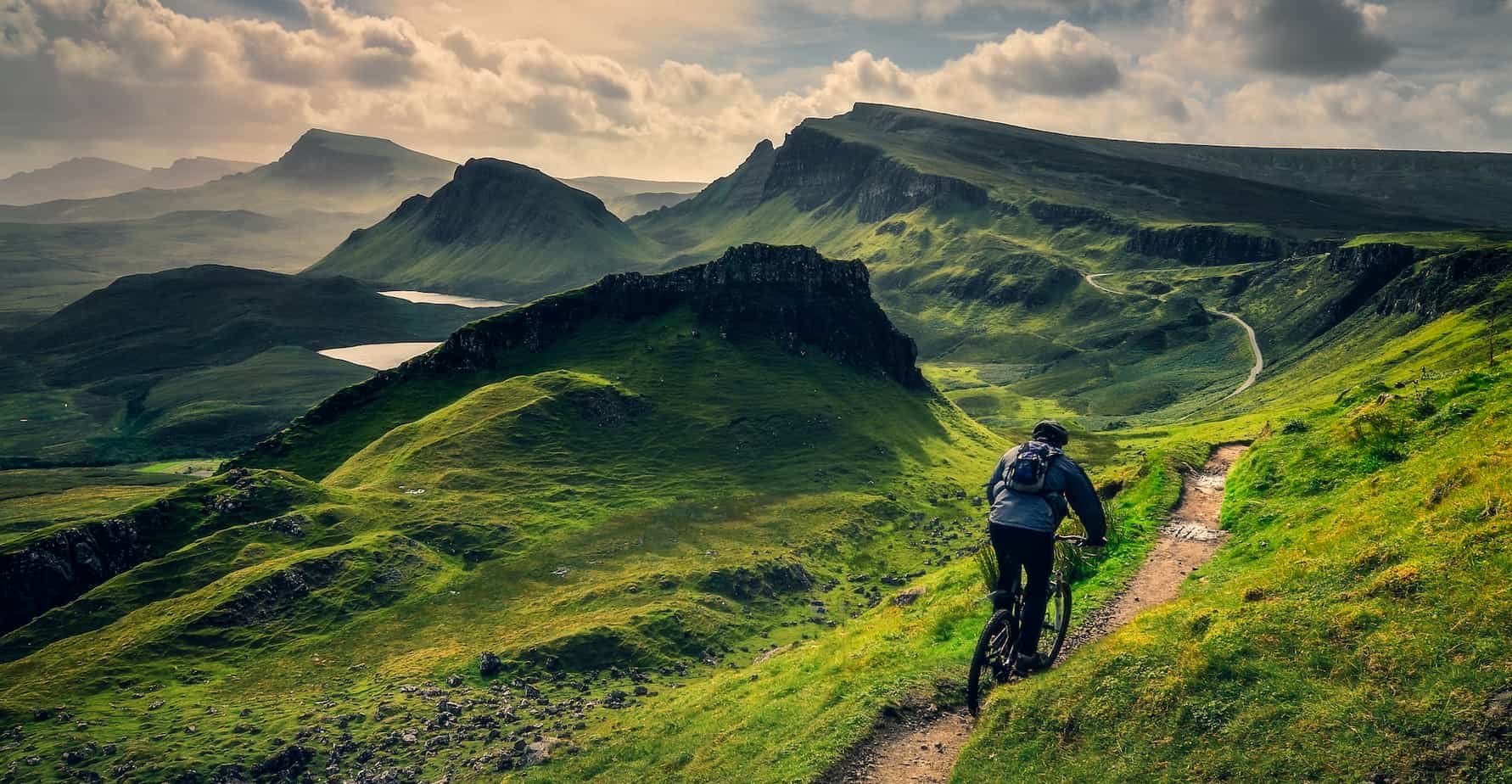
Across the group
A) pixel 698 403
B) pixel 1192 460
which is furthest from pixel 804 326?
pixel 1192 460

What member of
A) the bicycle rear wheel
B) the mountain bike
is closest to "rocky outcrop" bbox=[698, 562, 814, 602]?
the bicycle rear wheel

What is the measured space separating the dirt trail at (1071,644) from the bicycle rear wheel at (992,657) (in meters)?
0.88

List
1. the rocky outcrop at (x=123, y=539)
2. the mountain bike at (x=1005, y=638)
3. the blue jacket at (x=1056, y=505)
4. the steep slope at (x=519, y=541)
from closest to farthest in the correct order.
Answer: the blue jacket at (x=1056, y=505) < the mountain bike at (x=1005, y=638) < the steep slope at (x=519, y=541) < the rocky outcrop at (x=123, y=539)

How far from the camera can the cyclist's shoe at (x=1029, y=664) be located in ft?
65.0

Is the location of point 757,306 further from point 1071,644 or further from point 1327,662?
point 1327,662

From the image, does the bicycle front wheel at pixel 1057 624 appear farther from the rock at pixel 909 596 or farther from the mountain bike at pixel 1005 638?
the rock at pixel 909 596

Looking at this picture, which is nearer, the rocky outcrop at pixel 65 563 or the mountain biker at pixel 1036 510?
the mountain biker at pixel 1036 510

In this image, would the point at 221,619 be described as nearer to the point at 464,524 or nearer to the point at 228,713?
the point at 228,713

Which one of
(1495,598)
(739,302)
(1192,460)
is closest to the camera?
(1495,598)

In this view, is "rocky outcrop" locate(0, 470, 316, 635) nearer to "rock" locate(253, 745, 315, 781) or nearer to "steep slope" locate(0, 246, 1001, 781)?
"steep slope" locate(0, 246, 1001, 781)

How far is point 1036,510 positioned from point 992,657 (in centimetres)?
440

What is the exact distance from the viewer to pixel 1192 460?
3909cm

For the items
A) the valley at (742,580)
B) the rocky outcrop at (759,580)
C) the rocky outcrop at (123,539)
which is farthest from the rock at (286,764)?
the rocky outcrop at (123,539)

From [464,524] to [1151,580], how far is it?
96.4 meters
